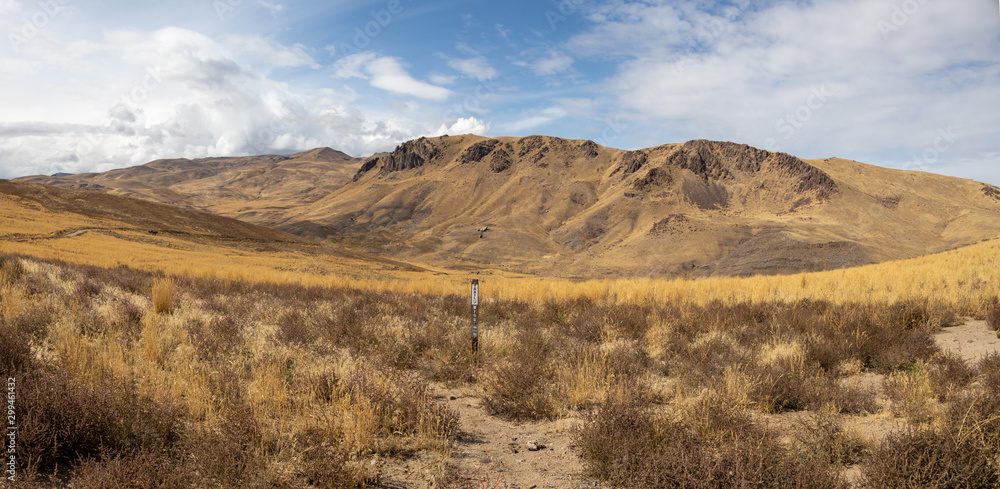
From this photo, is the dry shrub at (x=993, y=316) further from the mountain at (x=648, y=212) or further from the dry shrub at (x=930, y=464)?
the mountain at (x=648, y=212)

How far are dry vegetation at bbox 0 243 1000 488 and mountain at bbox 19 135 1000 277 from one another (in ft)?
155

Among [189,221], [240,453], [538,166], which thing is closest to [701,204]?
[538,166]

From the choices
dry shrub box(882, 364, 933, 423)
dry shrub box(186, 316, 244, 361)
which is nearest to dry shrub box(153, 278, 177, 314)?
dry shrub box(186, 316, 244, 361)

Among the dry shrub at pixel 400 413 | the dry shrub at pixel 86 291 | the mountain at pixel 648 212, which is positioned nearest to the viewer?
the dry shrub at pixel 400 413

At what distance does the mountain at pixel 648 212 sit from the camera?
6481 centimetres

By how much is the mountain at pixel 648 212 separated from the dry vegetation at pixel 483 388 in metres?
47.2

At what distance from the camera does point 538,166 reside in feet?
419

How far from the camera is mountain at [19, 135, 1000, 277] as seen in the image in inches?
2552

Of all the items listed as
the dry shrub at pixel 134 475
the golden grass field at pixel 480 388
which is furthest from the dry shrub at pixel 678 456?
the dry shrub at pixel 134 475

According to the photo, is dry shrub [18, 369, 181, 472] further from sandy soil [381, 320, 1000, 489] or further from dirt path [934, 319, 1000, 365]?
dirt path [934, 319, 1000, 365]

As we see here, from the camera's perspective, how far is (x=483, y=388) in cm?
664

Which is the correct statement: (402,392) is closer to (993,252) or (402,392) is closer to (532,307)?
(532,307)

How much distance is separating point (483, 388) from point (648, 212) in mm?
90245

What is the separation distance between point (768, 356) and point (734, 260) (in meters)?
55.4
